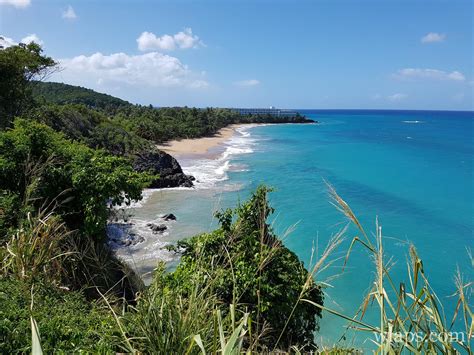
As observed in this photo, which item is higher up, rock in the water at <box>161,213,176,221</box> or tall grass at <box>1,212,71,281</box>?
tall grass at <box>1,212,71,281</box>

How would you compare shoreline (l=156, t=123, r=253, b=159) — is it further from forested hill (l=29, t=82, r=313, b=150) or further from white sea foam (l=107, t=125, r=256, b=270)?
white sea foam (l=107, t=125, r=256, b=270)

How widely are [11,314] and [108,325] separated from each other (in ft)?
2.55

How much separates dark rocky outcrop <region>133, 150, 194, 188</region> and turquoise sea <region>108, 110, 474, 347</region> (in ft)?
3.72

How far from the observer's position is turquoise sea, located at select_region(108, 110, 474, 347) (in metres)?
13.6

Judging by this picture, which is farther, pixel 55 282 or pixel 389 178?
pixel 389 178

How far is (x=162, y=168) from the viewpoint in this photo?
2659cm

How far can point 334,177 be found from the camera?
101 ft

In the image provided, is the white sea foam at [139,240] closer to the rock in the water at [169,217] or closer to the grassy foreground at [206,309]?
the rock in the water at [169,217]

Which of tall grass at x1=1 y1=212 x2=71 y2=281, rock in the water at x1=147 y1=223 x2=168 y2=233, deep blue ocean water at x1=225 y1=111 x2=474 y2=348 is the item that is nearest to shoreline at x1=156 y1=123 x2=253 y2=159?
deep blue ocean water at x1=225 y1=111 x2=474 y2=348

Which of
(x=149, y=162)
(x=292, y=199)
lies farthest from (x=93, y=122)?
(x=292, y=199)

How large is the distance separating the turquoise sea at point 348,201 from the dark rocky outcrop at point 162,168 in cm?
113

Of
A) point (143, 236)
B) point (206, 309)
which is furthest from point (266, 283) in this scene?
point (143, 236)

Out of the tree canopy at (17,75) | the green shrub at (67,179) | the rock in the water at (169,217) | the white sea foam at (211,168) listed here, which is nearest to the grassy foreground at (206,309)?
the green shrub at (67,179)

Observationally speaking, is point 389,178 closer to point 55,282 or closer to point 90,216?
point 90,216
